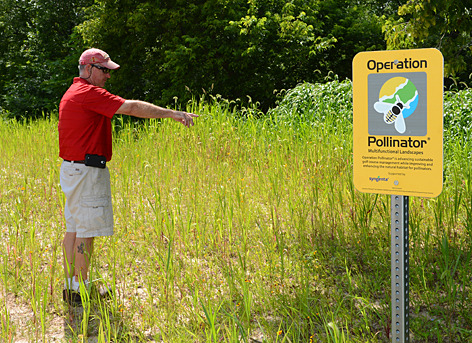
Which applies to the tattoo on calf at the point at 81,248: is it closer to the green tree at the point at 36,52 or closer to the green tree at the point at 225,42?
the green tree at the point at 225,42

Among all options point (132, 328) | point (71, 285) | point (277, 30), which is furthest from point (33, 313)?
point (277, 30)

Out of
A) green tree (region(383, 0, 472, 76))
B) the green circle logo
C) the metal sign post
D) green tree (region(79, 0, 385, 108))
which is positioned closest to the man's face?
the green circle logo

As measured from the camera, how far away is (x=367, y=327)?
9.26 feet

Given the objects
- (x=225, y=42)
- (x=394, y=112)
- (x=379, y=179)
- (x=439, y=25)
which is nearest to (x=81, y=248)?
(x=379, y=179)

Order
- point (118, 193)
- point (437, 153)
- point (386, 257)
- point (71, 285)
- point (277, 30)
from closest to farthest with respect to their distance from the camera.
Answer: point (437, 153) → point (71, 285) → point (386, 257) → point (118, 193) → point (277, 30)

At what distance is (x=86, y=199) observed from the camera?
3.62 meters

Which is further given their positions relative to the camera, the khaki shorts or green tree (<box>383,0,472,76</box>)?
green tree (<box>383,0,472,76</box>)

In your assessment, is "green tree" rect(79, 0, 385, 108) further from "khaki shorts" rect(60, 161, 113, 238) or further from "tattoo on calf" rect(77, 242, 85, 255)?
"tattoo on calf" rect(77, 242, 85, 255)

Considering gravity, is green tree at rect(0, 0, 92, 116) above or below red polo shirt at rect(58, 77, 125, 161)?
above

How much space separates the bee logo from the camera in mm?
2334

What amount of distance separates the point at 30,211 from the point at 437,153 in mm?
4587

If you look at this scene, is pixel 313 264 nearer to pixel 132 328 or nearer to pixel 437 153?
pixel 132 328

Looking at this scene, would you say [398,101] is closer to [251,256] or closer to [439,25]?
[251,256]

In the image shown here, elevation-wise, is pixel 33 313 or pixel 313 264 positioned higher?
pixel 313 264
